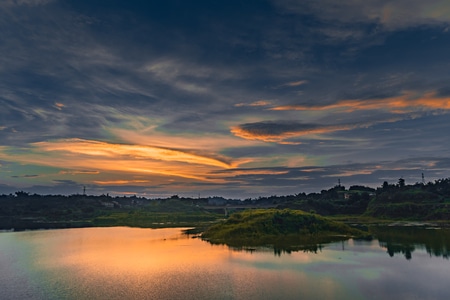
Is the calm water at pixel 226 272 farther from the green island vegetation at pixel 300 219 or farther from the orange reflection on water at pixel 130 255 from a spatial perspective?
the green island vegetation at pixel 300 219

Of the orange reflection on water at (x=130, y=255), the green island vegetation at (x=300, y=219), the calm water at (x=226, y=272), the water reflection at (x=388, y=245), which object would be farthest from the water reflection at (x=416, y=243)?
the orange reflection on water at (x=130, y=255)

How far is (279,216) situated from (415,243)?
35.5m

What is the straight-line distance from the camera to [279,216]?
99000mm

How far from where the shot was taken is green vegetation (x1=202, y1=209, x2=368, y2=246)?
8862 cm

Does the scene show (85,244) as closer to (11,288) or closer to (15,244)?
(15,244)

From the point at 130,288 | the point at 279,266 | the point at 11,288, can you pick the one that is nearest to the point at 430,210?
the point at 279,266

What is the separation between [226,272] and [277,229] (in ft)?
155

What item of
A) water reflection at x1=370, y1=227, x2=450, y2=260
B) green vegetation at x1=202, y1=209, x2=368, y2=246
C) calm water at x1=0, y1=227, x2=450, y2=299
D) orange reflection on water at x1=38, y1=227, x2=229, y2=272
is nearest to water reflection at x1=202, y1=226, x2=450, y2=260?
water reflection at x1=370, y1=227, x2=450, y2=260

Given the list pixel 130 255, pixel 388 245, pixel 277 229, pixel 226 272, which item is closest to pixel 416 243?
pixel 388 245

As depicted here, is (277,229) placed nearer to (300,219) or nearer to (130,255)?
(300,219)

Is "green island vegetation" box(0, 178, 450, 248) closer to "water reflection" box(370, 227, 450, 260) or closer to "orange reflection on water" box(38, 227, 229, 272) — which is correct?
"water reflection" box(370, 227, 450, 260)

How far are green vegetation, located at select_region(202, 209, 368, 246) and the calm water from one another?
42.5 feet

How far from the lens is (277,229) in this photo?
3740 inches

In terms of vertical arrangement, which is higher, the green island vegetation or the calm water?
the green island vegetation
